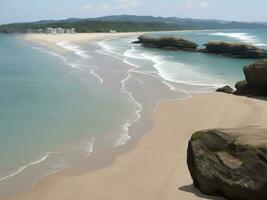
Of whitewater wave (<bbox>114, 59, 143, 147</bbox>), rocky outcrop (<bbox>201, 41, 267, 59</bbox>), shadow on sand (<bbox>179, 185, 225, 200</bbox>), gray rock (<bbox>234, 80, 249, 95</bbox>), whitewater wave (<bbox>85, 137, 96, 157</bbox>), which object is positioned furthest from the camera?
rocky outcrop (<bbox>201, 41, 267, 59</bbox>)

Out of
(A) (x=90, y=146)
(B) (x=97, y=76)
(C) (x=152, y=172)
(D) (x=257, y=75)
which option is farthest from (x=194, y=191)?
(B) (x=97, y=76)

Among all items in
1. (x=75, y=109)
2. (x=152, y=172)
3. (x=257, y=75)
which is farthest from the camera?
(x=257, y=75)

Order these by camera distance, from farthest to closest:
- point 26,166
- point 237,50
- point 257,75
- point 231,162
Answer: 1. point 237,50
2. point 257,75
3. point 26,166
4. point 231,162

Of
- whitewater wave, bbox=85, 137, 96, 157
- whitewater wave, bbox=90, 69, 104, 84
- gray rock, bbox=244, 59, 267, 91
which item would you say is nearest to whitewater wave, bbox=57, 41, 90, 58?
whitewater wave, bbox=90, 69, 104, 84

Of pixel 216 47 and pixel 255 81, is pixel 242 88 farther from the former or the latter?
pixel 216 47

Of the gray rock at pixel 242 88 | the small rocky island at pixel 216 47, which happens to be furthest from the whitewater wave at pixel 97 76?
the small rocky island at pixel 216 47

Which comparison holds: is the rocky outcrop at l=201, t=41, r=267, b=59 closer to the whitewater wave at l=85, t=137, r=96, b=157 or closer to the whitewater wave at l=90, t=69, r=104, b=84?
the whitewater wave at l=90, t=69, r=104, b=84
